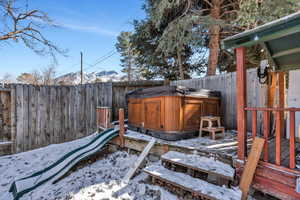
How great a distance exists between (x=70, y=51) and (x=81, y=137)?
16.0 ft

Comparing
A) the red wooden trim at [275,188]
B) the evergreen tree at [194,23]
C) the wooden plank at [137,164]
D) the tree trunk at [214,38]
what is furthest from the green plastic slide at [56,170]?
the tree trunk at [214,38]

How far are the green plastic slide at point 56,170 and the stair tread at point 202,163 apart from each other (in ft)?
5.91

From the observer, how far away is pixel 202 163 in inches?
88.4

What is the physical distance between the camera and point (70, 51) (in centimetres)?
794

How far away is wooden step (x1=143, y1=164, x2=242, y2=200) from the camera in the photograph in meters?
1.77

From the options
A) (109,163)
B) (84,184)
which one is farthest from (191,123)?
(84,184)

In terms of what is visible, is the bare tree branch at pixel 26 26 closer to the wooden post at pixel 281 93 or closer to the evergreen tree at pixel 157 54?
the evergreen tree at pixel 157 54

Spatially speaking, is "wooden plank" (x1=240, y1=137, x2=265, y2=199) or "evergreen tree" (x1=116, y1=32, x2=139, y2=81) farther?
"evergreen tree" (x1=116, y1=32, x2=139, y2=81)

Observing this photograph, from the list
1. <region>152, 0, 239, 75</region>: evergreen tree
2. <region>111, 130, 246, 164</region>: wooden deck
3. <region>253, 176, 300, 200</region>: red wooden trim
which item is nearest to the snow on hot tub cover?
<region>111, 130, 246, 164</region>: wooden deck

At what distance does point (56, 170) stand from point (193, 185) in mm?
2716

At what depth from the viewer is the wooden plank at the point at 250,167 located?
184 cm

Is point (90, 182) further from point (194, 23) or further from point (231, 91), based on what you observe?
point (194, 23)

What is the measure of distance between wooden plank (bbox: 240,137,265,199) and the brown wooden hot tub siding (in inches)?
58.4

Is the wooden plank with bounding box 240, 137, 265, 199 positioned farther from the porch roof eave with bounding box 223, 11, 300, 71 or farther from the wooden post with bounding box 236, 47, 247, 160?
the porch roof eave with bounding box 223, 11, 300, 71
